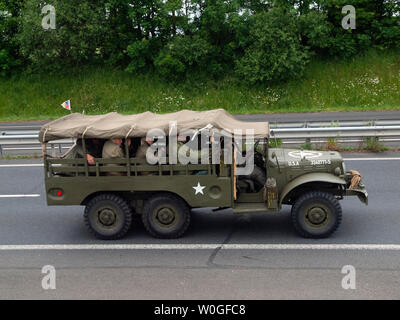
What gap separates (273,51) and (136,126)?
20.3 meters

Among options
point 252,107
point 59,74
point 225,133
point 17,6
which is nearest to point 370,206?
point 225,133

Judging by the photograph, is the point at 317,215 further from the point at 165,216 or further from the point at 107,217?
the point at 107,217

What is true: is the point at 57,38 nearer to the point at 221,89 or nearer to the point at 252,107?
the point at 221,89

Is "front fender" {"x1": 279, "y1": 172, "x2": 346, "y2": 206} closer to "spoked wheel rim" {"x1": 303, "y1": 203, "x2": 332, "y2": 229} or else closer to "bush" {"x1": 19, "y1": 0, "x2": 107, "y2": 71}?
"spoked wheel rim" {"x1": 303, "y1": 203, "x2": 332, "y2": 229}

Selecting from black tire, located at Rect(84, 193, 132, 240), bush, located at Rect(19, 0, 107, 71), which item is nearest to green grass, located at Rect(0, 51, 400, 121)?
bush, located at Rect(19, 0, 107, 71)

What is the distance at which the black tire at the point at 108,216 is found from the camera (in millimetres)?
8156

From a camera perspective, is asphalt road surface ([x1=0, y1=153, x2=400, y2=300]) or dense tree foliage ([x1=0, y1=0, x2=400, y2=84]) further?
dense tree foliage ([x1=0, y1=0, x2=400, y2=84])

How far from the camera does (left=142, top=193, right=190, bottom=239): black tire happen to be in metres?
8.07

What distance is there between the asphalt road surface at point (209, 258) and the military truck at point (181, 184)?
1.35ft

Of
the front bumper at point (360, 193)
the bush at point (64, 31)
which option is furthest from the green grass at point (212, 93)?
the front bumper at point (360, 193)

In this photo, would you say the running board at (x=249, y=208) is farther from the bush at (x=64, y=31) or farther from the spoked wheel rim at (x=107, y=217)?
the bush at (x=64, y=31)

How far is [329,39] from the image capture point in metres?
28.3

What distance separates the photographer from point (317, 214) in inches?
310

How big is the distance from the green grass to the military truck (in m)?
17.9
